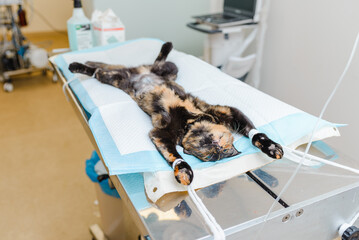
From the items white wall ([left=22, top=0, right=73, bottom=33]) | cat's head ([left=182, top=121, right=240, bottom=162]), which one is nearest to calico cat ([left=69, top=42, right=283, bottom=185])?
cat's head ([left=182, top=121, right=240, bottom=162])

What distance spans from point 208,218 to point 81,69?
0.93 m

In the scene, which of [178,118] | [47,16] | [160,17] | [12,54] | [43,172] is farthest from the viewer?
[47,16]

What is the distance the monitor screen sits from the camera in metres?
2.06

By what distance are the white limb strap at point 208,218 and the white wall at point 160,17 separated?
2.01 metres

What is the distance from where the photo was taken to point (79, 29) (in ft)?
5.81

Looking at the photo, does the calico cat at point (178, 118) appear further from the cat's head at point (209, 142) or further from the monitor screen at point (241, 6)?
the monitor screen at point (241, 6)

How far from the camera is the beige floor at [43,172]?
1747mm

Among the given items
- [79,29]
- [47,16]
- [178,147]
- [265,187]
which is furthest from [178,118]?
[47,16]

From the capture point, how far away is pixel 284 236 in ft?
2.43

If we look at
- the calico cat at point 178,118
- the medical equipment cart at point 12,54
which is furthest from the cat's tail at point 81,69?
the medical equipment cart at point 12,54

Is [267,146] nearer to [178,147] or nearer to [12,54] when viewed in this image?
[178,147]

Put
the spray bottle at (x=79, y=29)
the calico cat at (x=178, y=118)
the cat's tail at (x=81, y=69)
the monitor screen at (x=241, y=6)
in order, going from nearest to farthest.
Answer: the calico cat at (x=178, y=118), the cat's tail at (x=81, y=69), the spray bottle at (x=79, y=29), the monitor screen at (x=241, y=6)

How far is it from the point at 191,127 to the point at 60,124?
2153 millimetres

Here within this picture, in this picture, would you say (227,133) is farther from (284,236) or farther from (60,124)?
(60,124)
